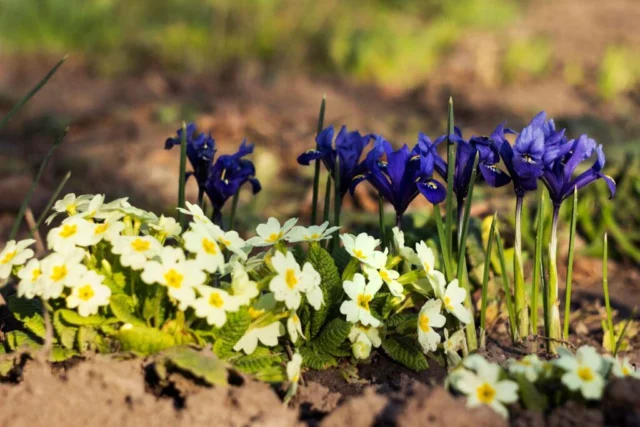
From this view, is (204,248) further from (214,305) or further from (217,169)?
(217,169)

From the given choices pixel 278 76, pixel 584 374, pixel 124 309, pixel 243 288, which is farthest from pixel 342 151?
pixel 278 76

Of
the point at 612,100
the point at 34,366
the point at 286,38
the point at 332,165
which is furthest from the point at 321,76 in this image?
the point at 34,366

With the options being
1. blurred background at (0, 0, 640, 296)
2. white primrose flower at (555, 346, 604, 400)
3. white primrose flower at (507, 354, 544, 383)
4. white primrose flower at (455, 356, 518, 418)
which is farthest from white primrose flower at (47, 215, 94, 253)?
blurred background at (0, 0, 640, 296)

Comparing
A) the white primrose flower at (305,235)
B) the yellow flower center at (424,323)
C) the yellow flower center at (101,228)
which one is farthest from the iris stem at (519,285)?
the yellow flower center at (101,228)

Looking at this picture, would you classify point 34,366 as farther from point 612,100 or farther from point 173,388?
point 612,100

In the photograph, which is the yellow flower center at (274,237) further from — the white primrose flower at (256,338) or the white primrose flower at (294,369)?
the white primrose flower at (294,369)

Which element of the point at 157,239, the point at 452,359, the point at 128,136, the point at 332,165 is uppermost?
the point at 332,165

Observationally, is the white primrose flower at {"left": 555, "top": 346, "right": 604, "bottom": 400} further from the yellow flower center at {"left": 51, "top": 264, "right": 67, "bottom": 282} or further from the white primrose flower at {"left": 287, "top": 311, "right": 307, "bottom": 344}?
the yellow flower center at {"left": 51, "top": 264, "right": 67, "bottom": 282}
